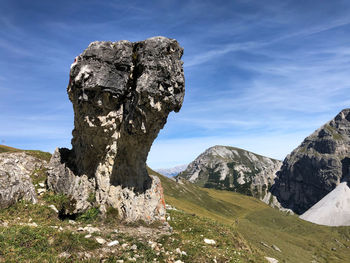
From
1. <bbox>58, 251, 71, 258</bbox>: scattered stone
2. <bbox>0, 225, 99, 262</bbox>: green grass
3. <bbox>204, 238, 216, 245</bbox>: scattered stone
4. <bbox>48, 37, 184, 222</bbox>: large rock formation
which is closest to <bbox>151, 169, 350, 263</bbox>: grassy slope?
<bbox>204, 238, 216, 245</bbox>: scattered stone

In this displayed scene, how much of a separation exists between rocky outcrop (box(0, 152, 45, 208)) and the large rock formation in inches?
93.0

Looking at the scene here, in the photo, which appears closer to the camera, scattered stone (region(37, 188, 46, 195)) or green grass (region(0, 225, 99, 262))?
green grass (region(0, 225, 99, 262))

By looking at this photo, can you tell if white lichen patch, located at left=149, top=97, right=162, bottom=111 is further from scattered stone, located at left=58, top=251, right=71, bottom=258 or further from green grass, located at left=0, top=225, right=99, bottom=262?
scattered stone, located at left=58, top=251, right=71, bottom=258

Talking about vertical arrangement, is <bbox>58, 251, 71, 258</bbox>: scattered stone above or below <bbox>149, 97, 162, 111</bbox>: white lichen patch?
below

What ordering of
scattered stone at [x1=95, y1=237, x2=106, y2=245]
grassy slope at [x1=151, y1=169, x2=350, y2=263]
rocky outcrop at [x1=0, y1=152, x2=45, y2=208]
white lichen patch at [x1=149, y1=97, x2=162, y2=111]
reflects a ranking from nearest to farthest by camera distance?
scattered stone at [x1=95, y1=237, x2=106, y2=245]
rocky outcrop at [x1=0, y1=152, x2=45, y2=208]
white lichen patch at [x1=149, y1=97, x2=162, y2=111]
grassy slope at [x1=151, y1=169, x2=350, y2=263]

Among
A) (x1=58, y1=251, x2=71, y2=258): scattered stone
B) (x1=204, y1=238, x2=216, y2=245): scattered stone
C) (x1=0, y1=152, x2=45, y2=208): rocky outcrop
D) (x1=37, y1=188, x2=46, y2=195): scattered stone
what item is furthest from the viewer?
(x1=37, y1=188, x2=46, y2=195): scattered stone

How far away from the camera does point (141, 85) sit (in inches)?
807

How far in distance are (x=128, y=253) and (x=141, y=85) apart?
13657 millimetres

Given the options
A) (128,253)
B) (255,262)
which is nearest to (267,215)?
(255,262)

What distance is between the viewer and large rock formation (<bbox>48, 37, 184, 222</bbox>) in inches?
821

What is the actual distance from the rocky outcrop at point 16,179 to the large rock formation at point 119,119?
2363 millimetres

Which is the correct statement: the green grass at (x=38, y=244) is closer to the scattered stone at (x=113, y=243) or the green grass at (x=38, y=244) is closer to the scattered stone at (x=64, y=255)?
the scattered stone at (x=64, y=255)

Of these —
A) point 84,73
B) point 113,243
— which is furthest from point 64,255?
point 84,73

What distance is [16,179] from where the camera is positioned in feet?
69.3
